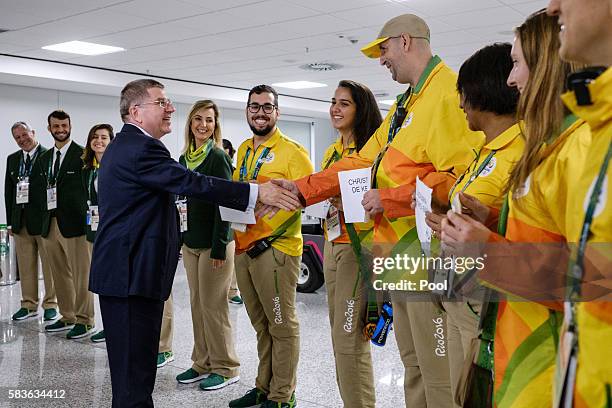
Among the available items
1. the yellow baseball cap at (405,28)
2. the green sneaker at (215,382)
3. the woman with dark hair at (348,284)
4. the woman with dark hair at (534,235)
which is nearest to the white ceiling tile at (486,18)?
the woman with dark hair at (348,284)

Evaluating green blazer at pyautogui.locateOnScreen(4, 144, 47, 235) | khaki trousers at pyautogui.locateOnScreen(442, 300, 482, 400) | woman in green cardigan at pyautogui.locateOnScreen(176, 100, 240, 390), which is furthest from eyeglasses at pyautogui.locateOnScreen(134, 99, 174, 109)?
green blazer at pyautogui.locateOnScreen(4, 144, 47, 235)

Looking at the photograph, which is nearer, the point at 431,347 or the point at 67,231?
the point at 431,347

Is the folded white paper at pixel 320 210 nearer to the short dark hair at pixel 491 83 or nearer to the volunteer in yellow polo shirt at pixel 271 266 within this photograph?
the volunteer in yellow polo shirt at pixel 271 266

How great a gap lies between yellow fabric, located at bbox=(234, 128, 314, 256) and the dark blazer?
87 centimetres

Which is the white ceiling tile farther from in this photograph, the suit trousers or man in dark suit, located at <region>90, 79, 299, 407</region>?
the suit trousers

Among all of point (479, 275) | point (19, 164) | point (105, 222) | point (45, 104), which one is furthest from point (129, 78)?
point (479, 275)

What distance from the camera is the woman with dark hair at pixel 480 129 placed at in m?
1.81

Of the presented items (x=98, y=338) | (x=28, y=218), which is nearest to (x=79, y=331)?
(x=98, y=338)

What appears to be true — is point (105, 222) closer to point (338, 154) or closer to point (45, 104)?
point (338, 154)

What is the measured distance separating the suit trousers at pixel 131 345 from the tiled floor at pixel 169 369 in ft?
3.64

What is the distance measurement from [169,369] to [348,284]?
6.15 ft

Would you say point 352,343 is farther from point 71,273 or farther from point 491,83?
point 71,273

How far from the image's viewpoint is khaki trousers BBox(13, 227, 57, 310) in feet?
20.7

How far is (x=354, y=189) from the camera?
2.65 metres
